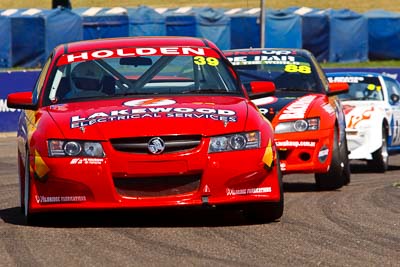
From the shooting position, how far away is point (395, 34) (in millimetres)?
49906

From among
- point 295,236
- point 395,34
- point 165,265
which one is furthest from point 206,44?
point 395,34

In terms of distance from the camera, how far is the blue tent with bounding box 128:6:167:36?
1844 inches

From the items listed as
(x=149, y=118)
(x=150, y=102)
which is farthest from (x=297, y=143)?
(x=149, y=118)

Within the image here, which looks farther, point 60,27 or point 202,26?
point 202,26

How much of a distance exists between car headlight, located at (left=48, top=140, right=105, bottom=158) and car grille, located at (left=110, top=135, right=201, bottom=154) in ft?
0.37

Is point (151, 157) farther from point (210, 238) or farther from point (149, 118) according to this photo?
point (210, 238)

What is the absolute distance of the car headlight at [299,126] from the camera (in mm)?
11766

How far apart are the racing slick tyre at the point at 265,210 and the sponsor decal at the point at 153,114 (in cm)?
55

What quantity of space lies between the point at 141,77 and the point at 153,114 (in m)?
1.22

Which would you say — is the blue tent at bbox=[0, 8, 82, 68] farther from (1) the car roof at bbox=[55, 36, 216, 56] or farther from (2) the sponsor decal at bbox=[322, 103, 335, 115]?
(1) the car roof at bbox=[55, 36, 216, 56]

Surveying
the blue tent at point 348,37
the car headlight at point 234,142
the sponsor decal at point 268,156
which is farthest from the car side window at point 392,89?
the blue tent at point 348,37

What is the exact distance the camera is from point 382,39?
50344 mm

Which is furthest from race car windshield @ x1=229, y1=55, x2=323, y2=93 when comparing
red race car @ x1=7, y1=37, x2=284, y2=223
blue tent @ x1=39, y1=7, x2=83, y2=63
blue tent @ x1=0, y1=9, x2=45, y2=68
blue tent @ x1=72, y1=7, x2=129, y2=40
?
blue tent @ x1=72, y1=7, x2=129, y2=40

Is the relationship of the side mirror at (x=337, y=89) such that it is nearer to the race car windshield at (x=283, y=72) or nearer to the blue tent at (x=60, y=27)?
the race car windshield at (x=283, y=72)
